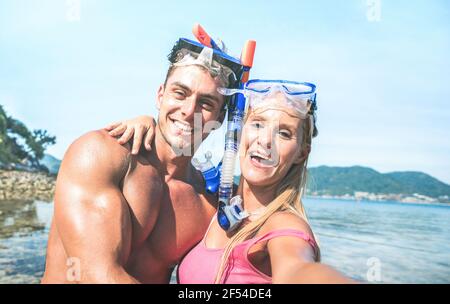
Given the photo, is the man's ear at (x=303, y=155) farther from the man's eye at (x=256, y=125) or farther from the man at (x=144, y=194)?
the man at (x=144, y=194)

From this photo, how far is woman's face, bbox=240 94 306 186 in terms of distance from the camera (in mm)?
3002

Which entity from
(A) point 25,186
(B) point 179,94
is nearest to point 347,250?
(B) point 179,94

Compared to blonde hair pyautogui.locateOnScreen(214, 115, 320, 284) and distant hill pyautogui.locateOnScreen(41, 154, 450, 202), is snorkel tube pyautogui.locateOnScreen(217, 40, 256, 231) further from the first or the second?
distant hill pyautogui.locateOnScreen(41, 154, 450, 202)

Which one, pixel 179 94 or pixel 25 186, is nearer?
pixel 179 94

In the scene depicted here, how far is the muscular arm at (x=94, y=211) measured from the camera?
103 inches

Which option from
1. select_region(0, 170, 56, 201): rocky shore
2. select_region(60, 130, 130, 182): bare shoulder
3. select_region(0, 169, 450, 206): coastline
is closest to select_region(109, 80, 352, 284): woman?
select_region(60, 130, 130, 182): bare shoulder

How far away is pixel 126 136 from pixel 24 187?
3070 cm

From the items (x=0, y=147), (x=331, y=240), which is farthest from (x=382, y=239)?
(x=0, y=147)

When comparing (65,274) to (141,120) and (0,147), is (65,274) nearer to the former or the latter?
(141,120)

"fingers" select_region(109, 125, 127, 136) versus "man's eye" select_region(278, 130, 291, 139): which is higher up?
"man's eye" select_region(278, 130, 291, 139)

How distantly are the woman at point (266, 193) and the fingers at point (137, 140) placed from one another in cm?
5

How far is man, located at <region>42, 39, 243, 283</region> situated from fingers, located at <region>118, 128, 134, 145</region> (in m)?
0.05

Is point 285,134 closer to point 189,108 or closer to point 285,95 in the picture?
point 285,95

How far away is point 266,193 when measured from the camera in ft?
10.7
